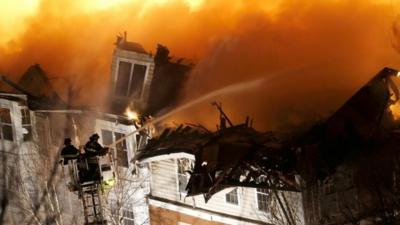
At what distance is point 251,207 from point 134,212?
441 centimetres

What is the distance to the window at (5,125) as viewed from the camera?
20047mm

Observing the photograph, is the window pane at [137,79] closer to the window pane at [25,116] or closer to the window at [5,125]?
the window pane at [25,116]

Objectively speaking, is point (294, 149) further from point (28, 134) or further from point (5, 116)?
point (5, 116)

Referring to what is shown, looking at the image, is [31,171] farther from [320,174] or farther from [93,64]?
[320,174]

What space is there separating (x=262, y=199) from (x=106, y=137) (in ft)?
19.1

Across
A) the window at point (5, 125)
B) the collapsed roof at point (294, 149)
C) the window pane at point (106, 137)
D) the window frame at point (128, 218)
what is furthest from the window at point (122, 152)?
the window at point (5, 125)

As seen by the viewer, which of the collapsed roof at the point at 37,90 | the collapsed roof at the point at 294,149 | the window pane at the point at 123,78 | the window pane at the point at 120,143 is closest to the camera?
the collapsed roof at the point at 294,149

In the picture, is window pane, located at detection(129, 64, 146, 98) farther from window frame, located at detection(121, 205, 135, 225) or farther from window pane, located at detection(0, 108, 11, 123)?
window pane, located at detection(0, 108, 11, 123)

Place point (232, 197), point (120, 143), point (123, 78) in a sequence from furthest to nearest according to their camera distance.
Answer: point (123, 78) → point (120, 143) → point (232, 197)

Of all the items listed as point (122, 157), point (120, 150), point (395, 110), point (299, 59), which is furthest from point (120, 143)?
point (395, 110)

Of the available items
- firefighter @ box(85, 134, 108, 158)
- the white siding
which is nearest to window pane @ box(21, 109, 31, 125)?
the white siding

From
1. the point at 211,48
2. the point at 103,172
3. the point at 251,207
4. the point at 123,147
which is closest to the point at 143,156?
the point at 123,147

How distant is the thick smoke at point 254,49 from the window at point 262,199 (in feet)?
8.42

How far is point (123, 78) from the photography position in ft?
58.4
